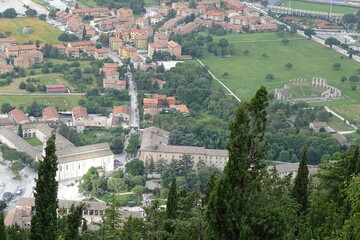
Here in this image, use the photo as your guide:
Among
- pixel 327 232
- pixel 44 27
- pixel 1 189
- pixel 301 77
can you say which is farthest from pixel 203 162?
pixel 44 27

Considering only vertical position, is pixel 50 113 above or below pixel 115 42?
above

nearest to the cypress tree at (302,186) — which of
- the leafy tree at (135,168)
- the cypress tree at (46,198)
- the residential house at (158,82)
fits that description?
the cypress tree at (46,198)

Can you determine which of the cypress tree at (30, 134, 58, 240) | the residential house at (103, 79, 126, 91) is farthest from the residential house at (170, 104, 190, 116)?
the cypress tree at (30, 134, 58, 240)

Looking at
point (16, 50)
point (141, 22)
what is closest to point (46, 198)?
point (16, 50)

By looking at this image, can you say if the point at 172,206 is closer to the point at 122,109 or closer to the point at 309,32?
the point at 122,109

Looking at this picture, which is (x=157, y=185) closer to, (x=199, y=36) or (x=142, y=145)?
(x=142, y=145)

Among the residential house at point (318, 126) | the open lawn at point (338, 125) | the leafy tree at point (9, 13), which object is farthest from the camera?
the leafy tree at point (9, 13)

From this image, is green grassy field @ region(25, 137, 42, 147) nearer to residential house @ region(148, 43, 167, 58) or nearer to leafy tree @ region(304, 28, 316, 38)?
residential house @ region(148, 43, 167, 58)

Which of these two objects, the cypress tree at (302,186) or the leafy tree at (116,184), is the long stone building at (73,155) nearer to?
the leafy tree at (116,184)
